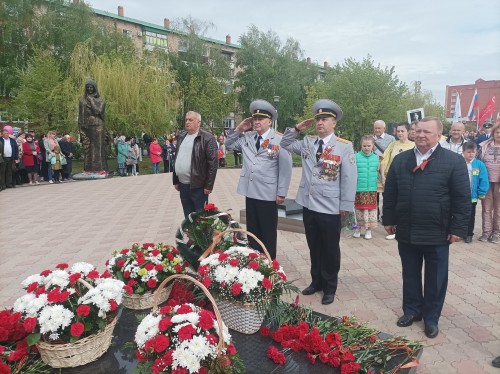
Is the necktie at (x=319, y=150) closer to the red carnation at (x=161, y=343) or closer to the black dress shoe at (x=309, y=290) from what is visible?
the black dress shoe at (x=309, y=290)

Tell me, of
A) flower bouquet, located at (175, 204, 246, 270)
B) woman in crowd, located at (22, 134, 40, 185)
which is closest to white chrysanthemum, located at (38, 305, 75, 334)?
flower bouquet, located at (175, 204, 246, 270)

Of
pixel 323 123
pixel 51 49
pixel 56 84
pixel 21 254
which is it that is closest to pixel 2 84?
pixel 51 49

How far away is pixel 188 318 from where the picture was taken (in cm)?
203

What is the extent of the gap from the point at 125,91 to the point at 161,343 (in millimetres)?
20050

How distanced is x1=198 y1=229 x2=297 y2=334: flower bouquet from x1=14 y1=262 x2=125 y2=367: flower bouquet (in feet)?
2.25

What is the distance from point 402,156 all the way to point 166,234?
4454 millimetres

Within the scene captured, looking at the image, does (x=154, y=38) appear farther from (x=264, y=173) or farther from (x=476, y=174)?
(x=264, y=173)

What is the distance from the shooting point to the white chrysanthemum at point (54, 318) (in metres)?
2.17

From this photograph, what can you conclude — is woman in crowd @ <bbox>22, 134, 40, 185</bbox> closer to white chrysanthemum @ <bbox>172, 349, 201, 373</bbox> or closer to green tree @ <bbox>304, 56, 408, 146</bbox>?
white chrysanthemum @ <bbox>172, 349, 201, 373</bbox>

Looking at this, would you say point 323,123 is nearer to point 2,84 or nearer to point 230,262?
point 230,262

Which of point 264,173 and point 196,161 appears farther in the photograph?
point 196,161

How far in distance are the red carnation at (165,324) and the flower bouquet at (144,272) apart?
101cm

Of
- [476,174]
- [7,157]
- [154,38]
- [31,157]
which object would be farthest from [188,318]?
[154,38]

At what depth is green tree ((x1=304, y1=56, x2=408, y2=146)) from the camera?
94.6 ft
